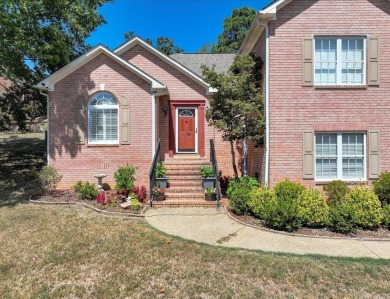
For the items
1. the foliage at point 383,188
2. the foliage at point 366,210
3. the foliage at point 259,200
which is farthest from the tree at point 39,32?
the foliage at point 383,188

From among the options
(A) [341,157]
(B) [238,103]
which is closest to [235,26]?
(B) [238,103]

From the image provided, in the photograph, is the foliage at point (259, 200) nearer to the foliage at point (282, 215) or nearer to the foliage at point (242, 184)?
the foliage at point (282, 215)

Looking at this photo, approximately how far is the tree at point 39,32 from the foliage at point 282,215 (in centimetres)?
929

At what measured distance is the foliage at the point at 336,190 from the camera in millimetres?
7812

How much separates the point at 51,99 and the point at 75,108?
0.95 m

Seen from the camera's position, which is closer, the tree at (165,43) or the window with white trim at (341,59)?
the window with white trim at (341,59)

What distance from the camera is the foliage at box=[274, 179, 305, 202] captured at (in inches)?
290

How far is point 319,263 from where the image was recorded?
5066 mm

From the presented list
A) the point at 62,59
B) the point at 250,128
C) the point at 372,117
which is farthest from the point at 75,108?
the point at 372,117

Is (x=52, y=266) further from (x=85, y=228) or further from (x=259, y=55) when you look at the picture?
(x=259, y=55)

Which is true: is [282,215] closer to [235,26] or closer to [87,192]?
[87,192]

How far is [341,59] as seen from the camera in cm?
849

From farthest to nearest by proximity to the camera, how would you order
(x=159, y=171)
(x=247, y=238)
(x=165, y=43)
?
(x=165, y=43) → (x=159, y=171) → (x=247, y=238)

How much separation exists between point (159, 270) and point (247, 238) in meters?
2.39
